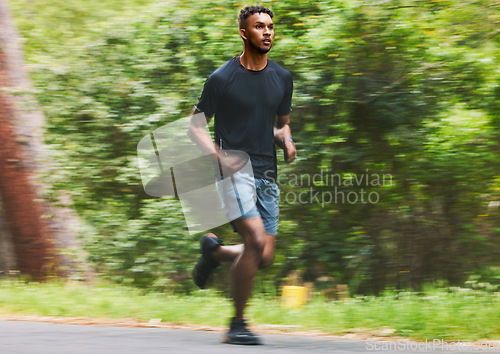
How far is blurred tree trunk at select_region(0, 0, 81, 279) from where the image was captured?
7.57 m

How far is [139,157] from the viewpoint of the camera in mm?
6719

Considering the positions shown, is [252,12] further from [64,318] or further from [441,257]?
[441,257]

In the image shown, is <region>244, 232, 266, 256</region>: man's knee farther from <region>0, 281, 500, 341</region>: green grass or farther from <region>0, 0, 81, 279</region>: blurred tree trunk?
<region>0, 0, 81, 279</region>: blurred tree trunk

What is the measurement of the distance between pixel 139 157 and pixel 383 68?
2.60 metres

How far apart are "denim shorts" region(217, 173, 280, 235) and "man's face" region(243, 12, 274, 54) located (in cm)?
79

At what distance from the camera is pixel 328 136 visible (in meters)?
6.37

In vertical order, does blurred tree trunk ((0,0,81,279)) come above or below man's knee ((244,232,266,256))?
below

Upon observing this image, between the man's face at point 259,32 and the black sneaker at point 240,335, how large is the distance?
1641 mm

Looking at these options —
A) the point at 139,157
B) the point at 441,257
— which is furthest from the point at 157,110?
the point at 441,257

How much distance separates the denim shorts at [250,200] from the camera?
3889 millimetres
